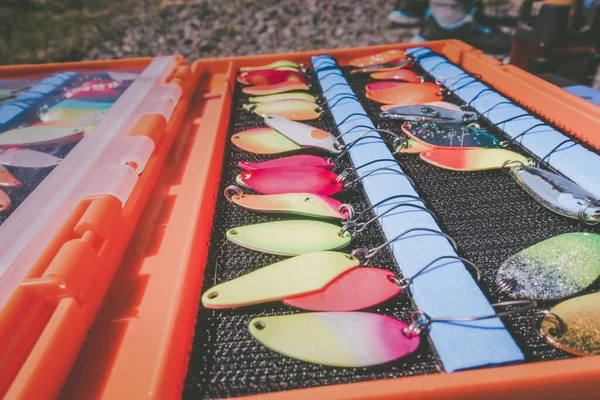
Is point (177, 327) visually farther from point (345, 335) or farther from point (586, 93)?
point (586, 93)

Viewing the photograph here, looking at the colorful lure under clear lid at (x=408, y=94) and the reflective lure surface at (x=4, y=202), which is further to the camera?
the colorful lure under clear lid at (x=408, y=94)

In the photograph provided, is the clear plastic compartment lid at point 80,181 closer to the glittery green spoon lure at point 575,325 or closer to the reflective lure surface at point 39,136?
the reflective lure surface at point 39,136

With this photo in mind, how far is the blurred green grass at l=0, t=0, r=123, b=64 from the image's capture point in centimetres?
327

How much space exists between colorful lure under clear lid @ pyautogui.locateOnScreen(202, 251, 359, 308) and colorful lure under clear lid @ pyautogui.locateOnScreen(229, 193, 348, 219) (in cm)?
12

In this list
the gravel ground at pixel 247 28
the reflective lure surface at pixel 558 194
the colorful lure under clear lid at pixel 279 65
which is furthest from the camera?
the gravel ground at pixel 247 28

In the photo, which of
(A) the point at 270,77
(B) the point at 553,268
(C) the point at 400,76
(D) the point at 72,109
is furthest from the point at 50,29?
(B) the point at 553,268

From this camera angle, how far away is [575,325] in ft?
1.76

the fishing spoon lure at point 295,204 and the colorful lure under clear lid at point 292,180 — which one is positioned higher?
the colorful lure under clear lid at point 292,180


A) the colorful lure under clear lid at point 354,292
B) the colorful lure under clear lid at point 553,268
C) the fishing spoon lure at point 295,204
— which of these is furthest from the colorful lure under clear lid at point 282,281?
the colorful lure under clear lid at point 553,268

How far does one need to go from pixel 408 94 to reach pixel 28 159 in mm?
1009

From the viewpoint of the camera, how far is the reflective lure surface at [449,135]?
3.15 feet

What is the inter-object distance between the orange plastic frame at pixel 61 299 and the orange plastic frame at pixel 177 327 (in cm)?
3

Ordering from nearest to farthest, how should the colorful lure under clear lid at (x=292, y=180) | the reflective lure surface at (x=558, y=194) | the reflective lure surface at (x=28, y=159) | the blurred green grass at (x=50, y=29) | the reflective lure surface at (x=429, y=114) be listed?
1. the reflective lure surface at (x=558, y=194)
2. the colorful lure under clear lid at (x=292, y=180)
3. the reflective lure surface at (x=28, y=159)
4. the reflective lure surface at (x=429, y=114)
5. the blurred green grass at (x=50, y=29)

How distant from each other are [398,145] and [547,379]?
2.01 ft
